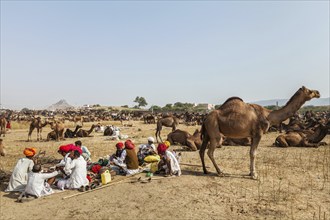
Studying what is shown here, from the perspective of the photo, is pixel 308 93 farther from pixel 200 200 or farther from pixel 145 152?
pixel 145 152

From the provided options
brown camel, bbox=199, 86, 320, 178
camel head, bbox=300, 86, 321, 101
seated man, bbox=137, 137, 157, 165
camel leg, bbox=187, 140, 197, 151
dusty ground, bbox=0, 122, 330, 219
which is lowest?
dusty ground, bbox=0, 122, 330, 219

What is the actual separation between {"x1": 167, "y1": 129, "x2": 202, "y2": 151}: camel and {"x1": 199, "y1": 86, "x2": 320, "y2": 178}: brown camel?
5.82 meters

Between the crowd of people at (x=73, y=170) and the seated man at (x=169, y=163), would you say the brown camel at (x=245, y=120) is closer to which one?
the seated man at (x=169, y=163)

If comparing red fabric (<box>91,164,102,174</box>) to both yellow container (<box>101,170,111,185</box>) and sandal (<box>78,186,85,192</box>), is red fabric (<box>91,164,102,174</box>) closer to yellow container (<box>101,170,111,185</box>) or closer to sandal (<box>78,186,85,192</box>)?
yellow container (<box>101,170,111,185</box>)

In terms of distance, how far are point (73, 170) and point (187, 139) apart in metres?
8.59

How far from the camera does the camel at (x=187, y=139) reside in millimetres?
16047

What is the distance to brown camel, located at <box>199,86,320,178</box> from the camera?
9914 mm

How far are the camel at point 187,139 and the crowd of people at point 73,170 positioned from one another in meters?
5.39

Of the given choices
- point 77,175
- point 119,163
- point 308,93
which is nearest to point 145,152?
point 119,163

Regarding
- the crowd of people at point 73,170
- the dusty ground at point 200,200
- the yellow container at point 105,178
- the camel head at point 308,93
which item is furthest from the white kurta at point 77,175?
the camel head at point 308,93

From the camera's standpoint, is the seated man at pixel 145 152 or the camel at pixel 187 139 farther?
the camel at pixel 187 139

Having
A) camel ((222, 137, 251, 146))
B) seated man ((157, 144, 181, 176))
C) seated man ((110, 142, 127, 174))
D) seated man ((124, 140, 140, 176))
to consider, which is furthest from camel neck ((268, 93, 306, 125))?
camel ((222, 137, 251, 146))

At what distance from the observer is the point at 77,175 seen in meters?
8.84

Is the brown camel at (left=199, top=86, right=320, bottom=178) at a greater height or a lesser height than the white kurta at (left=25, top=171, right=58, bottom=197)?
greater
